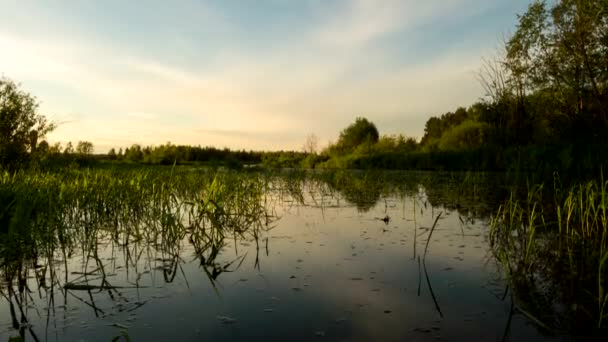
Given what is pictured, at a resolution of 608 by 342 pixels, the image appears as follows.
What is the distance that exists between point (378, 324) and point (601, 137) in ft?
44.4

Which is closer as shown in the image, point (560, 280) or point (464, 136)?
point (560, 280)

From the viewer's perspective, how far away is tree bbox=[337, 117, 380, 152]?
159 feet

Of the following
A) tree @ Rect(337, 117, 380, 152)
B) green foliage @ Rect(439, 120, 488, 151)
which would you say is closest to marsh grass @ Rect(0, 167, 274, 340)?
green foliage @ Rect(439, 120, 488, 151)

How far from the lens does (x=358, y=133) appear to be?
49.4 m

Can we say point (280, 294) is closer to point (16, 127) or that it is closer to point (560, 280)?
point (560, 280)

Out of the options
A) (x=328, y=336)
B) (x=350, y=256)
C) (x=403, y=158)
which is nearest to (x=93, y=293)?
(x=328, y=336)

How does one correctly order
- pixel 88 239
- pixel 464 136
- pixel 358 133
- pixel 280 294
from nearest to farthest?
pixel 280 294
pixel 88 239
pixel 464 136
pixel 358 133

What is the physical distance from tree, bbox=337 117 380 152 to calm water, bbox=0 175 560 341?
141 ft

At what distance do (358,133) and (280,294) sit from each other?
155 ft

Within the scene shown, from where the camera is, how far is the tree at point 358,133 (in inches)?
1912

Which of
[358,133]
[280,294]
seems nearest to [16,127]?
[280,294]

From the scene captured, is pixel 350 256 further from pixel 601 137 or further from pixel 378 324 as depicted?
pixel 601 137

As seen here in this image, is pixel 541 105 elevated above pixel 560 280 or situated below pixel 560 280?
above

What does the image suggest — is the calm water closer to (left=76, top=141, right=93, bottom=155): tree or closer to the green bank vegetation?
the green bank vegetation
